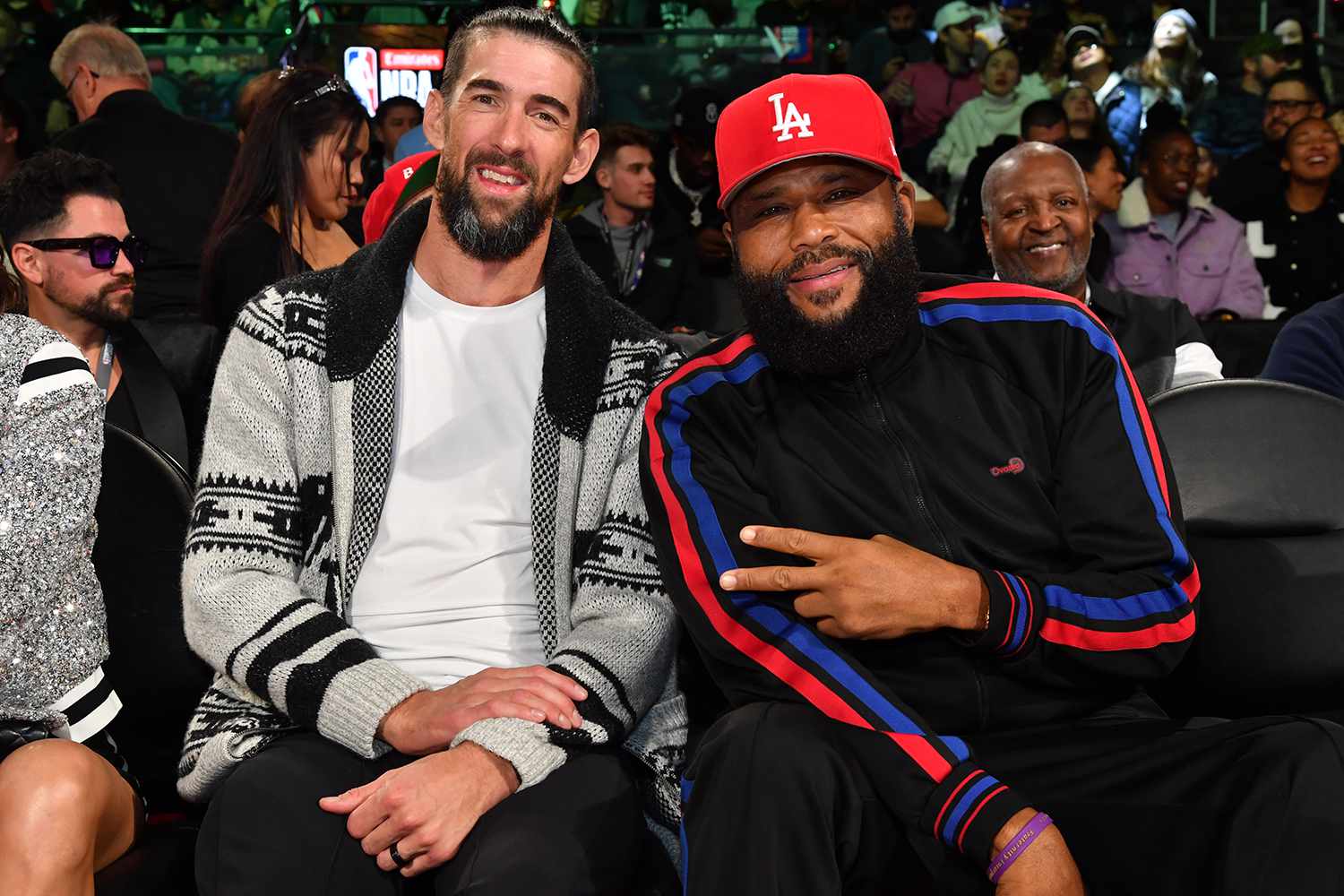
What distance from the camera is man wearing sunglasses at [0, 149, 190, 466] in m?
3.66

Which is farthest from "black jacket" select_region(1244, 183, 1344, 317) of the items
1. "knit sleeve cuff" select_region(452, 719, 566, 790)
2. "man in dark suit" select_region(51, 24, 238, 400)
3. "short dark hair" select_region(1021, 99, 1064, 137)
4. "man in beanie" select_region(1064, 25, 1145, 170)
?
"knit sleeve cuff" select_region(452, 719, 566, 790)

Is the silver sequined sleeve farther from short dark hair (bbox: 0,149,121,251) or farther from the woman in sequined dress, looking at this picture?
short dark hair (bbox: 0,149,121,251)

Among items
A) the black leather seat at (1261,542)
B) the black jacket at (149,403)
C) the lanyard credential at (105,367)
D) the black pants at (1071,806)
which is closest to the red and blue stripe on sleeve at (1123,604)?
the black pants at (1071,806)

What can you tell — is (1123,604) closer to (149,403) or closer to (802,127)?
(802,127)

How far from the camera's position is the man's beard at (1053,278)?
166 inches

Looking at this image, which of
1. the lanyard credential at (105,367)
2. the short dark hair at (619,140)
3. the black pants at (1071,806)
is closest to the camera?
the black pants at (1071,806)

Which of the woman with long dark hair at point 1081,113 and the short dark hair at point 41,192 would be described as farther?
the woman with long dark hair at point 1081,113

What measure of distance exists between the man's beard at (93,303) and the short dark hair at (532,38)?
1411mm

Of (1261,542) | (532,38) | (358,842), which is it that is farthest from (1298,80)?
(358,842)

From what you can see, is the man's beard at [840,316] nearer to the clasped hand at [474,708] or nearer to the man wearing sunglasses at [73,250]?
the clasped hand at [474,708]

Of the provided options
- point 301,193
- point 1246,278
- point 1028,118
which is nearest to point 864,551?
point 301,193

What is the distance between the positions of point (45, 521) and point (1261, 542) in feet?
6.22

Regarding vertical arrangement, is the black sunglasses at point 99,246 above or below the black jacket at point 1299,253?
above

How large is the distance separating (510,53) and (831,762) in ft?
4.45
